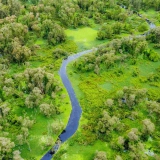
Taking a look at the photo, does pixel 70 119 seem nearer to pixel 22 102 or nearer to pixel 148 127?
pixel 22 102

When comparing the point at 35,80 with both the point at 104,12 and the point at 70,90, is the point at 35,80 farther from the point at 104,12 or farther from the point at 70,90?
the point at 104,12

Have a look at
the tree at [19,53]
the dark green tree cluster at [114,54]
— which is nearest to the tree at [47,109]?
the dark green tree cluster at [114,54]

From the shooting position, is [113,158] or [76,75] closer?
[113,158]

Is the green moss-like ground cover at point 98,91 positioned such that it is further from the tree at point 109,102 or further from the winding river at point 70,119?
the tree at point 109,102

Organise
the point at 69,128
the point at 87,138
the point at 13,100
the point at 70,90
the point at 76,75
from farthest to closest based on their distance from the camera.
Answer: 1. the point at 76,75
2. the point at 70,90
3. the point at 13,100
4. the point at 69,128
5. the point at 87,138

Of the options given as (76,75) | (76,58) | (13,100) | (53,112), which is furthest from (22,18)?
(53,112)

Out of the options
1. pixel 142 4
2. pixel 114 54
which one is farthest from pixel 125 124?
pixel 142 4

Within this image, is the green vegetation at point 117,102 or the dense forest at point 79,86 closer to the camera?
the green vegetation at point 117,102

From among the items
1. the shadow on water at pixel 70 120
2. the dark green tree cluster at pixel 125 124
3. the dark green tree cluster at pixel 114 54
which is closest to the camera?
the dark green tree cluster at pixel 125 124
